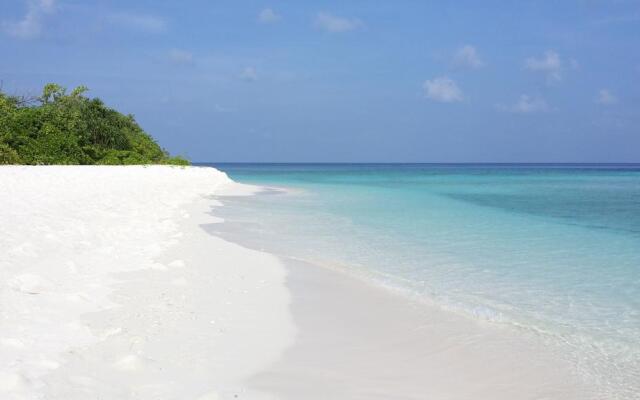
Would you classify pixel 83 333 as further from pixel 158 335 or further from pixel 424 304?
pixel 424 304

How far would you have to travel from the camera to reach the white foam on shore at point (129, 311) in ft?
10.1

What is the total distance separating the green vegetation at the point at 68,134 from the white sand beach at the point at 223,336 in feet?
77.5

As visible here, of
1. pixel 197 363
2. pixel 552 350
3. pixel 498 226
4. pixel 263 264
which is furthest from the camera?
pixel 498 226

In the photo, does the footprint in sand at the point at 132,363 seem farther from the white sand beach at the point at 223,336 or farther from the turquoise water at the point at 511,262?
the turquoise water at the point at 511,262

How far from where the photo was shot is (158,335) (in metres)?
3.88

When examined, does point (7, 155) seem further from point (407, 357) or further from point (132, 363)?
point (407, 357)

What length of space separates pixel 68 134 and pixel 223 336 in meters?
30.0

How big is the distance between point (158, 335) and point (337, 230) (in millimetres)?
7733

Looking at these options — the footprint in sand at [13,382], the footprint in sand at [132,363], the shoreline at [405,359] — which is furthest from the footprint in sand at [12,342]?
the shoreline at [405,359]

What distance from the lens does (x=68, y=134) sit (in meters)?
30.4

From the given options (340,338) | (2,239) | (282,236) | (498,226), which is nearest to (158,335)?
(340,338)

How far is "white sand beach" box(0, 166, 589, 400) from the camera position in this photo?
3.16 m

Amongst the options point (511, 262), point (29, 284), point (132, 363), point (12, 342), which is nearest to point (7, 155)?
point (29, 284)

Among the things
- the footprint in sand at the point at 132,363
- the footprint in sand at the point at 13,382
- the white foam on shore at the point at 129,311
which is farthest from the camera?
the footprint in sand at the point at 132,363
